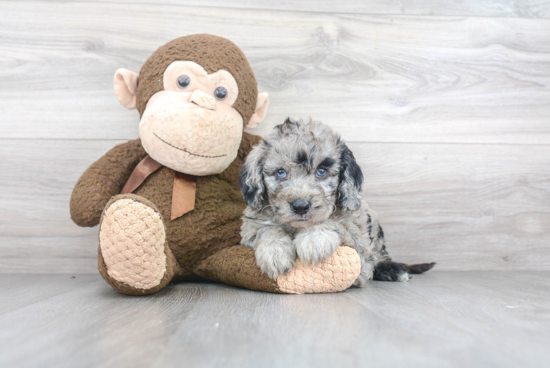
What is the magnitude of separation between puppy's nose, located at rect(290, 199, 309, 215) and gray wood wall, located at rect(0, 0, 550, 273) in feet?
2.62

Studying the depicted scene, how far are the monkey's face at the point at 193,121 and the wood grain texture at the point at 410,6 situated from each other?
26.5 inches

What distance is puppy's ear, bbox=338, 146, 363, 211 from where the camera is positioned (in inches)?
57.0

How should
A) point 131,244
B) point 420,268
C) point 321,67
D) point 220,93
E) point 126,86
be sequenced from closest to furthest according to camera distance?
point 131,244 → point 220,93 → point 126,86 → point 420,268 → point 321,67

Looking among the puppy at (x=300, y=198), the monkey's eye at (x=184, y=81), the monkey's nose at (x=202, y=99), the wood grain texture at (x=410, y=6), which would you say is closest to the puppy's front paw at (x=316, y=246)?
the puppy at (x=300, y=198)

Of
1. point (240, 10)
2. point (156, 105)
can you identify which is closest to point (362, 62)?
point (240, 10)

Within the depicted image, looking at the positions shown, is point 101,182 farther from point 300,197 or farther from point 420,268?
point 420,268

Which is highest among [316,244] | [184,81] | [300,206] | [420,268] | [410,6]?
[410,6]

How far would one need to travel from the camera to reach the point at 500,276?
1.91 m

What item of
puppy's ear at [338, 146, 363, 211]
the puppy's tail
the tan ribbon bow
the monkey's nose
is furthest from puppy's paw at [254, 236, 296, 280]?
the puppy's tail

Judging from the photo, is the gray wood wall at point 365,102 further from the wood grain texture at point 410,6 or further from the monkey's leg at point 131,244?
the monkey's leg at point 131,244

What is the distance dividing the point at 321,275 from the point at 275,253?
0.16m

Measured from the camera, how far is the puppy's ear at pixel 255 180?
147cm

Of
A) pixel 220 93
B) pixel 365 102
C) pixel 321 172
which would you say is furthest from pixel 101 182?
pixel 365 102

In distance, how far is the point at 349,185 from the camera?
1452 mm
